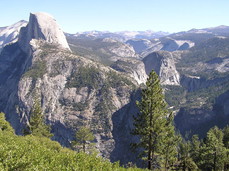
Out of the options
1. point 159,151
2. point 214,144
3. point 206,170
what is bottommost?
point 206,170

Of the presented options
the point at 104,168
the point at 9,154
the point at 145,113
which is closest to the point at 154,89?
the point at 145,113

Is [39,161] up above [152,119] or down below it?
above

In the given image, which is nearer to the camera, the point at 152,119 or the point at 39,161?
the point at 39,161

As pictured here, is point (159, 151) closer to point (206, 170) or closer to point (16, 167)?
point (16, 167)

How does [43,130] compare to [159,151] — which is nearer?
[159,151]

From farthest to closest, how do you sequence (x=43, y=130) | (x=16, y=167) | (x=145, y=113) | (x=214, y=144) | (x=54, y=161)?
(x=43, y=130) → (x=214, y=144) → (x=145, y=113) → (x=54, y=161) → (x=16, y=167)

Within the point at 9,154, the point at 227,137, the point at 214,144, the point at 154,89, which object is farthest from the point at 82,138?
the point at 9,154

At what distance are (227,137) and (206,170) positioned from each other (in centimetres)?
1855

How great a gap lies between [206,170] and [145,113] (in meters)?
47.5

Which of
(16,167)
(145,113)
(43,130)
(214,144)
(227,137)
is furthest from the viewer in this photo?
(227,137)

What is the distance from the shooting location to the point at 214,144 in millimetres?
61000

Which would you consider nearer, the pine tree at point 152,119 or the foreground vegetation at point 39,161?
the foreground vegetation at point 39,161

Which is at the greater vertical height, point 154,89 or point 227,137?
point 154,89

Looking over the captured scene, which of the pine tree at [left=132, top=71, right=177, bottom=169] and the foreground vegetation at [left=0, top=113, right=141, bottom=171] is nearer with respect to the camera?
the foreground vegetation at [left=0, top=113, right=141, bottom=171]
